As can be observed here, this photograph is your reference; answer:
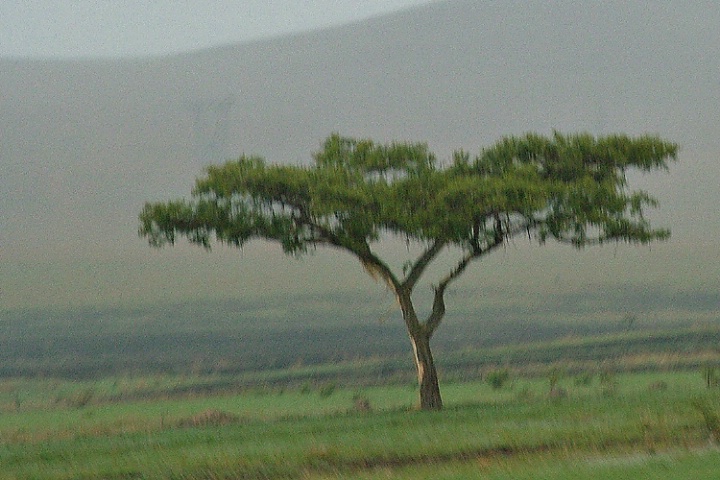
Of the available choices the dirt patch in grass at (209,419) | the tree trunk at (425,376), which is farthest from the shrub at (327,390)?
the tree trunk at (425,376)

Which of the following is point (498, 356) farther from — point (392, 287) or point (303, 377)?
point (392, 287)

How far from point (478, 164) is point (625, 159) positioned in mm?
4261

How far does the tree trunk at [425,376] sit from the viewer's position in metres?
33.7

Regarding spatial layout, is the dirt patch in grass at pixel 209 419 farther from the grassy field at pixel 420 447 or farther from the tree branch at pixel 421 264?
the tree branch at pixel 421 264

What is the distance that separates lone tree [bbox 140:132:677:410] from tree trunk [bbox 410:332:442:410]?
0.10ft

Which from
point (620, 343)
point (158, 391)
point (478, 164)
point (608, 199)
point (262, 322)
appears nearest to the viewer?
point (608, 199)

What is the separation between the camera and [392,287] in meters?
33.3

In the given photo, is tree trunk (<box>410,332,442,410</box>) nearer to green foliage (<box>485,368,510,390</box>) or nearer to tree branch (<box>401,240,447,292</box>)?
tree branch (<box>401,240,447,292</box>)

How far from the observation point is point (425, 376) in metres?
33.8

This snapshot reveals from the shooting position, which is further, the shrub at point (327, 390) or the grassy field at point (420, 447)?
the shrub at point (327, 390)

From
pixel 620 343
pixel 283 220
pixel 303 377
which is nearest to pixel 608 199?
pixel 283 220

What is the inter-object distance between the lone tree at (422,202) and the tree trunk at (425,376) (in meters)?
0.03

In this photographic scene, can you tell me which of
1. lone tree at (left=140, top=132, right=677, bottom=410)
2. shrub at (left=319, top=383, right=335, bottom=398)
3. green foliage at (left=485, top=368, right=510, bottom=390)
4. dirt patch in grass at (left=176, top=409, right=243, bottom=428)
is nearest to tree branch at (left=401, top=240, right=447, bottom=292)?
lone tree at (left=140, top=132, right=677, bottom=410)

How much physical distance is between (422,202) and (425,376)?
5.33 m
